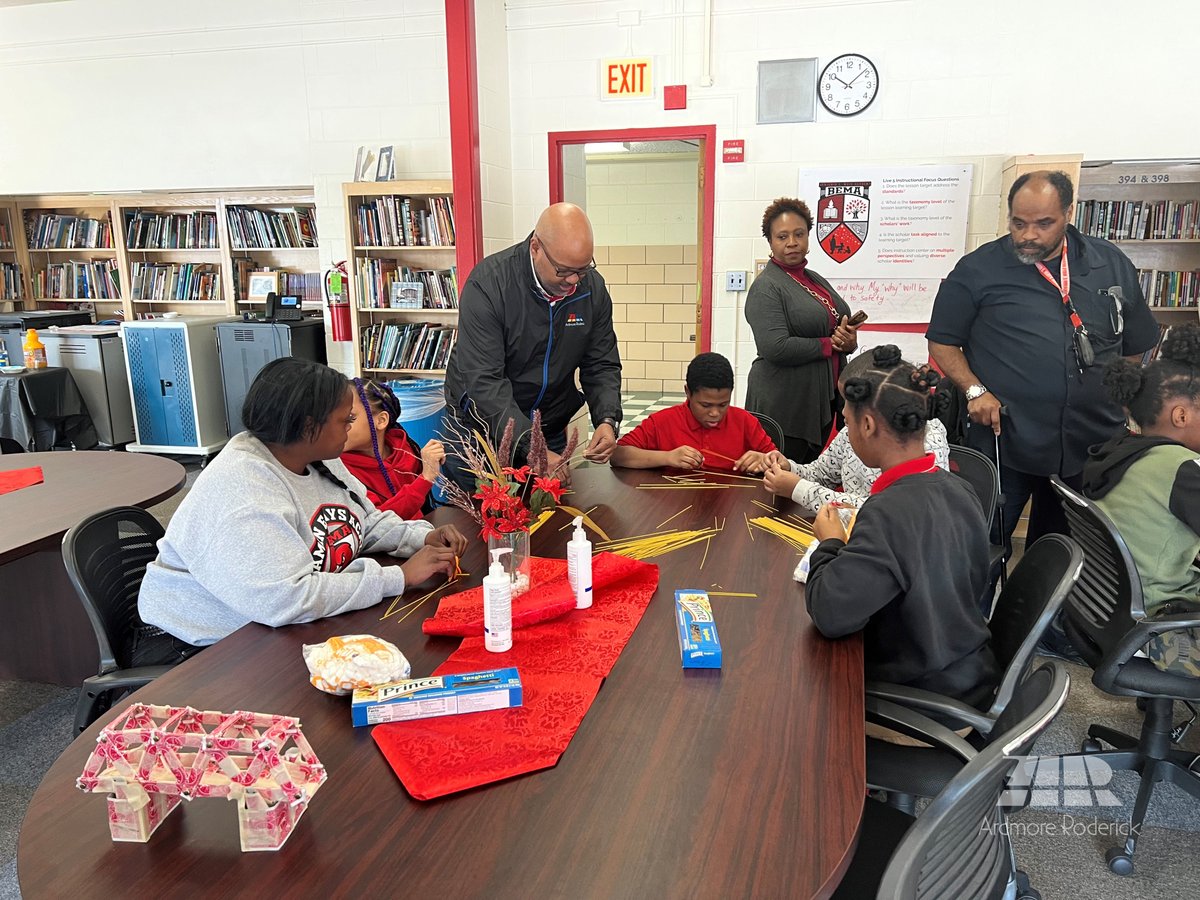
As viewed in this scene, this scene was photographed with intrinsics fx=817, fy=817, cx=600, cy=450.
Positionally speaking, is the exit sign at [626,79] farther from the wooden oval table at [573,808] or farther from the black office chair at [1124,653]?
the wooden oval table at [573,808]

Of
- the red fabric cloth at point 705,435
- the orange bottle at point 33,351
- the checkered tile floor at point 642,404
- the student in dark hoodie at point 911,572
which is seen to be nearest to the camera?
the student in dark hoodie at point 911,572

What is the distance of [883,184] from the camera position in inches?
187

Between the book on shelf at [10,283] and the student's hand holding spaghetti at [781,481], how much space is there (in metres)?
7.84

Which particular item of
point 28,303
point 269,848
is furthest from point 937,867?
point 28,303

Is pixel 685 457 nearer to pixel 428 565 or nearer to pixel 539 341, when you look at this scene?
pixel 539 341

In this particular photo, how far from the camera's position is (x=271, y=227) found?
675 cm

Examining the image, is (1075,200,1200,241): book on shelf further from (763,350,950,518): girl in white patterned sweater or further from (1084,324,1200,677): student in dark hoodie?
(763,350,950,518): girl in white patterned sweater

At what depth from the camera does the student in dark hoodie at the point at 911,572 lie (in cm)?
159

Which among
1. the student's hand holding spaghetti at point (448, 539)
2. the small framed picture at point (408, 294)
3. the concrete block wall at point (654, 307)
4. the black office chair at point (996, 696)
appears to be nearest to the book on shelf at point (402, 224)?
the small framed picture at point (408, 294)

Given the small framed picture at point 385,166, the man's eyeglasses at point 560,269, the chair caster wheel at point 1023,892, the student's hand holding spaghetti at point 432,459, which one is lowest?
the chair caster wheel at point 1023,892

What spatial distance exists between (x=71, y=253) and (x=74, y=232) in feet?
1.28

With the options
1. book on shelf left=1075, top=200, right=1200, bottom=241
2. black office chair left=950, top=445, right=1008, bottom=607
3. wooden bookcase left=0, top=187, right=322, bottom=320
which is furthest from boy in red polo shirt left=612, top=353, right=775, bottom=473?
wooden bookcase left=0, top=187, right=322, bottom=320

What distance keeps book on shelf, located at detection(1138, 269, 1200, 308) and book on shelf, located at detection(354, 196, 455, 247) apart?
4488 mm

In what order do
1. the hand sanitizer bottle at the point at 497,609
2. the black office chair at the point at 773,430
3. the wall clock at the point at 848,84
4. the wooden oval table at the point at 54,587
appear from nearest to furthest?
the hand sanitizer bottle at the point at 497,609 < the wooden oval table at the point at 54,587 < the black office chair at the point at 773,430 < the wall clock at the point at 848,84
